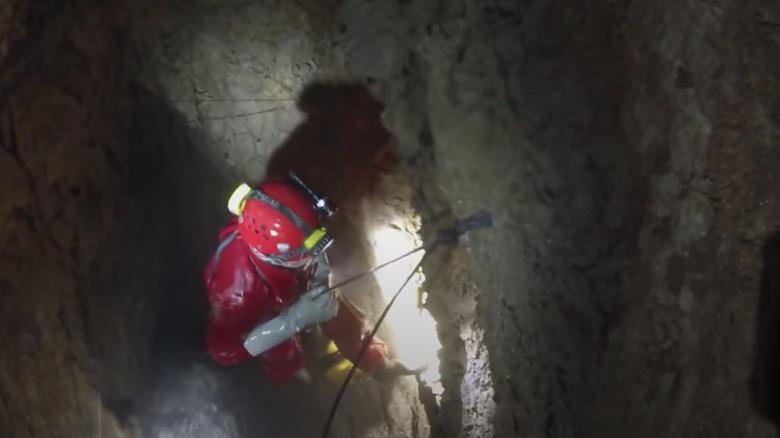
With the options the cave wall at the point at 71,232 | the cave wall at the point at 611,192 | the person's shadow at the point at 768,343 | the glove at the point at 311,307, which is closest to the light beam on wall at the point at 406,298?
the glove at the point at 311,307

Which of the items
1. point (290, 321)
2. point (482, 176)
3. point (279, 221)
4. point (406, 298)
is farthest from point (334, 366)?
point (406, 298)

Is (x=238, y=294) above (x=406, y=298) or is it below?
above

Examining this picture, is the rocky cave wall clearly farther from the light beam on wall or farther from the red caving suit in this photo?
the light beam on wall

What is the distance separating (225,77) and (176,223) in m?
0.91

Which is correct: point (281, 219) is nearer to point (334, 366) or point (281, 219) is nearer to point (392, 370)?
point (334, 366)

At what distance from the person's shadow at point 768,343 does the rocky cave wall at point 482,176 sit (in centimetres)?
3

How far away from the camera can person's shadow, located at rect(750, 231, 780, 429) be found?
1.76 metres

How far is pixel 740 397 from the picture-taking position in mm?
1794

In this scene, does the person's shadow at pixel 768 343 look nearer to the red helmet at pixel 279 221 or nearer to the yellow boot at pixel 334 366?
the red helmet at pixel 279 221

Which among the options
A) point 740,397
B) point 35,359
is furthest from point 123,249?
point 740,397

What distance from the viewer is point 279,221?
9.50 ft

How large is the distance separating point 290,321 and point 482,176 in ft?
3.95

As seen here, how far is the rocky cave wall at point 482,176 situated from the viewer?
5.89 feet

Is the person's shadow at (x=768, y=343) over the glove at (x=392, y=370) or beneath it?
over
